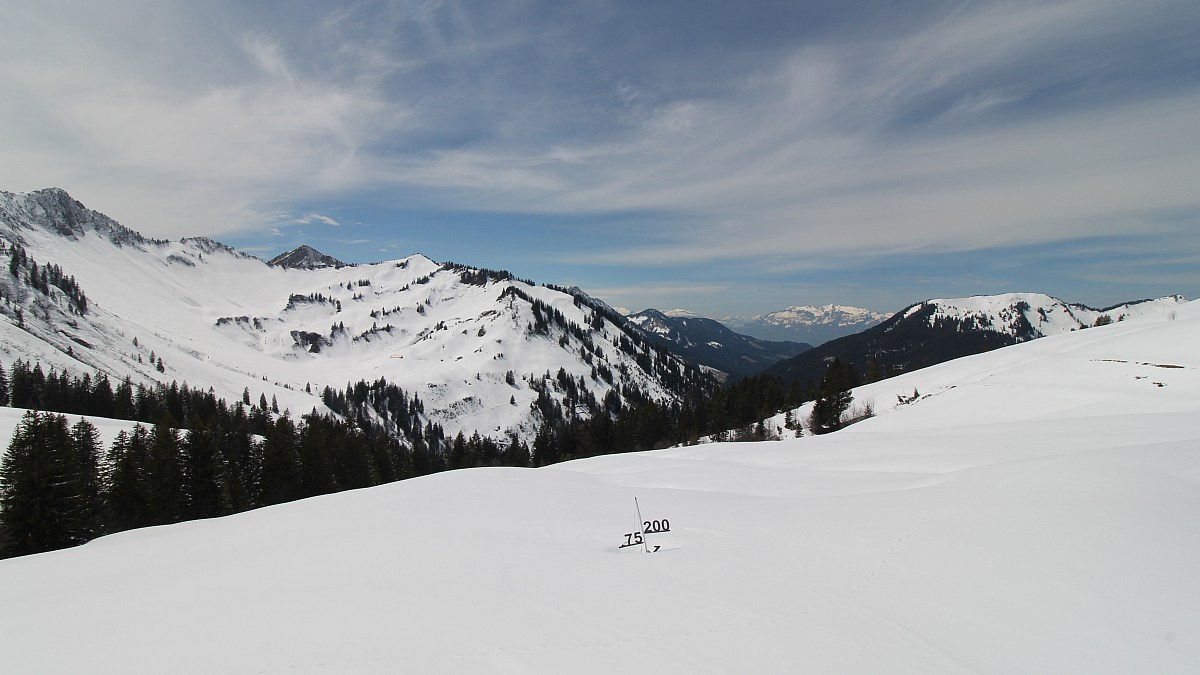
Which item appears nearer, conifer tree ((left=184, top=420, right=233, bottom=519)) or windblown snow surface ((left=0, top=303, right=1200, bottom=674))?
windblown snow surface ((left=0, top=303, right=1200, bottom=674))

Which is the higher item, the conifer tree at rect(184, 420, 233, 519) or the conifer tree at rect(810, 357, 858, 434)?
the conifer tree at rect(184, 420, 233, 519)

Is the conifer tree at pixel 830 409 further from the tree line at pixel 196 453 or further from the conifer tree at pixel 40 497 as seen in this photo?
the conifer tree at pixel 40 497

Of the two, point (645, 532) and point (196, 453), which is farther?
point (196, 453)

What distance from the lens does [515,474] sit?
2148 cm

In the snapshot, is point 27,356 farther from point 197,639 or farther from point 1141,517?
point 1141,517

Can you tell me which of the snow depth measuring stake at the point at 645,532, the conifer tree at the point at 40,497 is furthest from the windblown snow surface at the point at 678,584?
the conifer tree at the point at 40,497

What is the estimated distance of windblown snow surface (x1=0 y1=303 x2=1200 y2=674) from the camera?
245 inches

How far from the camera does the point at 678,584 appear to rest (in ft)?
28.3

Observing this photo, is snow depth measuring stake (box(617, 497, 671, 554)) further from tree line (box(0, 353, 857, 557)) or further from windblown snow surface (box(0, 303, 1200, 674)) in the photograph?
tree line (box(0, 353, 857, 557))

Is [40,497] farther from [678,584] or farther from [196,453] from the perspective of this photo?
[678,584]

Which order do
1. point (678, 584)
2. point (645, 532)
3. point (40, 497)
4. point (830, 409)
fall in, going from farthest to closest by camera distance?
point (830, 409)
point (40, 497)
point (645, 532)
point (678, 584)

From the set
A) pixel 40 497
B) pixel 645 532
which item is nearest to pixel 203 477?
pixel 40 497

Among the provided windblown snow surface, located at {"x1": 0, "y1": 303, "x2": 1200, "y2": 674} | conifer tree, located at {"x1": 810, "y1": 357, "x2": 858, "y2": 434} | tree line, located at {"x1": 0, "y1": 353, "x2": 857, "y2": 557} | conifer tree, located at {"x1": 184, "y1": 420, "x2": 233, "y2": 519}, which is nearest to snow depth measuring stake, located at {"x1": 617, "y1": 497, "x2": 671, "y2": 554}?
windblown snow surface, located at {"x1": 0, "y1": 303, "x2": 1200, "y2": 674}

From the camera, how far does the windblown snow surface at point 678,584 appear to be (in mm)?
6211
